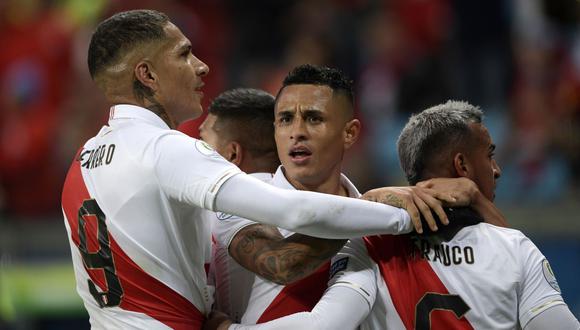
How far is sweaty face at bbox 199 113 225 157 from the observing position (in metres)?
5.01

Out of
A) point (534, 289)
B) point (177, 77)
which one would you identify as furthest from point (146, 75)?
point (534, 289)

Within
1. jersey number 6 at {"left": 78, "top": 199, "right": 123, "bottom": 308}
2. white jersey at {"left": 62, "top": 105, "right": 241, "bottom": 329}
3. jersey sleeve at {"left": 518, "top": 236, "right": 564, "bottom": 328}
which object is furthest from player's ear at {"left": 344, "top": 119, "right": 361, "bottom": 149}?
jersey number 6 at {"left": 78, "top": 199, "right": 123, "bottom": 308}

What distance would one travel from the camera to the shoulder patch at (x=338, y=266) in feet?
14.0

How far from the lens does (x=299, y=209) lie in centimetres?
393

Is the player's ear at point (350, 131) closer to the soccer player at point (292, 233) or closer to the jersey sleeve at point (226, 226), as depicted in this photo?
the soccer player at point (292, 233)

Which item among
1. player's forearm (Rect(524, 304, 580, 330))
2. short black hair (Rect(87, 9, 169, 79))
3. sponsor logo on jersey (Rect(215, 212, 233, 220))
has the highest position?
short black hair (Rect(87, 9, 169, 79))

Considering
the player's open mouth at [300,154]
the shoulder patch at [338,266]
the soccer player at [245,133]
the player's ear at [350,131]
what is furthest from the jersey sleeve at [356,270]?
the soccer player at [245,133]

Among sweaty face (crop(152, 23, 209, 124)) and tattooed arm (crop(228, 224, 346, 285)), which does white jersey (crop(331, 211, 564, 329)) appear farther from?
sweaty face (crop(152, 23, 209, 124))

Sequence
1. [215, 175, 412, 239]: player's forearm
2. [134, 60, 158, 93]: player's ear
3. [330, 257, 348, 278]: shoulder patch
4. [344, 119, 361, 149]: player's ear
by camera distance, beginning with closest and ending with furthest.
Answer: [215, 175, 412, 239]: player's forearm → [330, 257, 348, 278]: shoulder patch → [134, 60, 158, 93]: player's ear → [344, 119, 361, 149]: player's ear

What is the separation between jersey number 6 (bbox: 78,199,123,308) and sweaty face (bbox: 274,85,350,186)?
885 millimetres

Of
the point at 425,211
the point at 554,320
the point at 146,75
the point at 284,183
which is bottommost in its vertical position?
the point at 554,320

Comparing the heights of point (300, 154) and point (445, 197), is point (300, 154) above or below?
above

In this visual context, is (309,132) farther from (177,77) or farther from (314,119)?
(177,77)

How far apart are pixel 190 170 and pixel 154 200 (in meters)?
0.23
